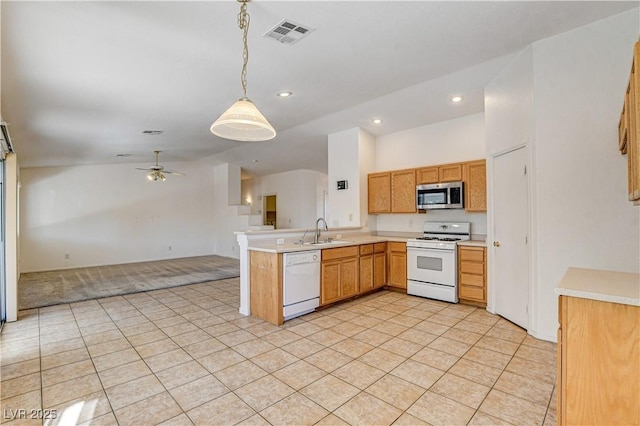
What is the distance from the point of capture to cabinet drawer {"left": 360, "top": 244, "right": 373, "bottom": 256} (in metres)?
4.61

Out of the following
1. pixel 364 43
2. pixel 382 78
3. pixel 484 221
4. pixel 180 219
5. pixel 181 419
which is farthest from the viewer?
pixel 180 219

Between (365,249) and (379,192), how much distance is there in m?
1.29

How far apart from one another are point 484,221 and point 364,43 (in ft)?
10.5

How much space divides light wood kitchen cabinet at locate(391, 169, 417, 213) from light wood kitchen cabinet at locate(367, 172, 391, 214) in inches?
3.5

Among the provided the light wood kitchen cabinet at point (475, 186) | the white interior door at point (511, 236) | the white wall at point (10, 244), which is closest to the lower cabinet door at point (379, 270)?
the light wood kitchen cabinet at point (475, 186)

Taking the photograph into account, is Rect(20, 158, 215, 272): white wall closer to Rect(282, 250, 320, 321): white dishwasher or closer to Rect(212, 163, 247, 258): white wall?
Rect(212, 163, 247, 258): white wall

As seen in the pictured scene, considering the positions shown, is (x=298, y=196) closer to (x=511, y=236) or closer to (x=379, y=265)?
(x=379, y=265)

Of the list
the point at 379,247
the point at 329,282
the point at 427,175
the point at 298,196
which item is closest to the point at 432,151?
the point at 427,175

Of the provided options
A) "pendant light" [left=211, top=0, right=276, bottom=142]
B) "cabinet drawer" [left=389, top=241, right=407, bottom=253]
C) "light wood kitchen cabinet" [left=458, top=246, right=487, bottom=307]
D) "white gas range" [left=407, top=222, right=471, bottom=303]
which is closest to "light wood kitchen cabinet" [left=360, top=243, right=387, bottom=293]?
"cabinet drawer" [left=389, top=241, right=407, bottom=253]

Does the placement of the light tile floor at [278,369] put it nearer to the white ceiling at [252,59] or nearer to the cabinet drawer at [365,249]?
the cabinet drawer at [365,249]

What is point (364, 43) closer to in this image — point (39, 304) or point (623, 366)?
point (623, 366)

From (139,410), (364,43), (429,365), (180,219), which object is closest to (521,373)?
(429,365)

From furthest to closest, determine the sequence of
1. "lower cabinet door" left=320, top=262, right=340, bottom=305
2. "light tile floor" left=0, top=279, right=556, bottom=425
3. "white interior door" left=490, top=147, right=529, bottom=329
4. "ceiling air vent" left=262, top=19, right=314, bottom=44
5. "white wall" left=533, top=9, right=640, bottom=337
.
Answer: "lower cabinet door" left=320, top=262, right=340, bottom=305, "white interior door" left=490, top=147, right=529, bottom=329, "white wall" left=533, top=9, right=640, bottom=337, "ceiling air vent" left=262, top=19, right=314, bottom=44, "light tile floor" left=0, top=279, right=556, bottom=425

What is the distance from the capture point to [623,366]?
1.39m
